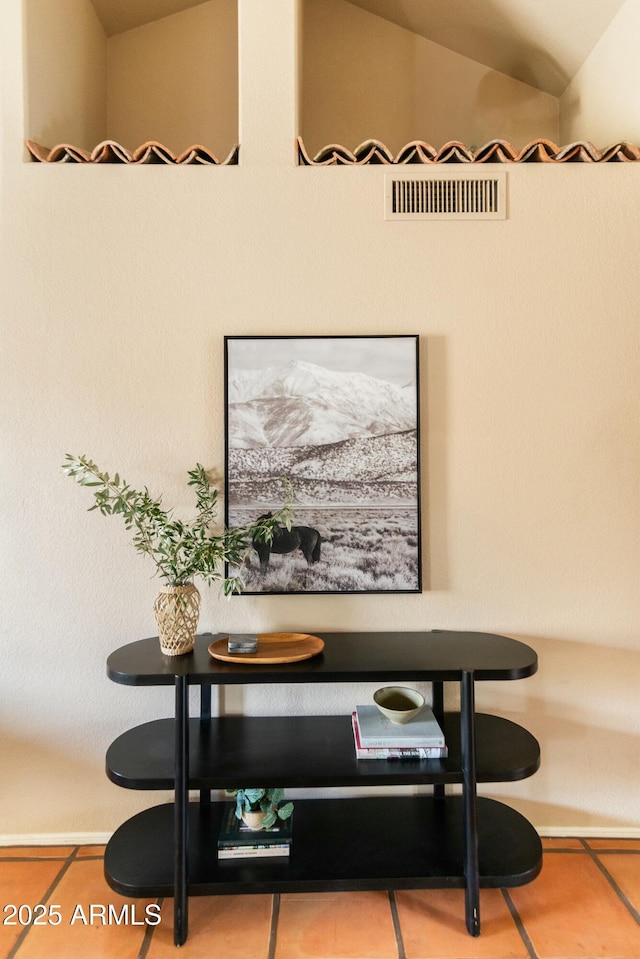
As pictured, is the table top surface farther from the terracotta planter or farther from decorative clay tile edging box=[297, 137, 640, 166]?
decorative clay tile edging box=[297, 137, 640, 166]

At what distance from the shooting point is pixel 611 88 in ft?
6.98

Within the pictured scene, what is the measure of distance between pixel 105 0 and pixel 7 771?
2.90m

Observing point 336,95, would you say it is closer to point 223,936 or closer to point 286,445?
point 286,445

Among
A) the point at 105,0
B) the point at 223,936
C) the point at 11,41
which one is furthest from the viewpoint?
the point at 105,0

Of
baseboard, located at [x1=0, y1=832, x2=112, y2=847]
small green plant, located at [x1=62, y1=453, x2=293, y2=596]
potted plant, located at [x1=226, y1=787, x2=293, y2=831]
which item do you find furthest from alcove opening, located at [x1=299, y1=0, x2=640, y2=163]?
baseboard, located at [x1=0, y1=832, x2=112, y2=847]

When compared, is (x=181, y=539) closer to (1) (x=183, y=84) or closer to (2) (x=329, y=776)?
(2) (x=329, y=776)

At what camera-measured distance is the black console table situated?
5.39 ft

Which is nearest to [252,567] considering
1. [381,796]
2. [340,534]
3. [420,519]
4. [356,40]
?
[340,534]

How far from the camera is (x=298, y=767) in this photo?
1705mm

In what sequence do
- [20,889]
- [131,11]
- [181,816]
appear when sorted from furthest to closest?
[131,11], [20,889], [181,816]

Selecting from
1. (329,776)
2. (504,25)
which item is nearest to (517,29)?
(504,25)

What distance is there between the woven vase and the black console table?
0.04 m

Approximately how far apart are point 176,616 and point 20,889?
3.29 ft

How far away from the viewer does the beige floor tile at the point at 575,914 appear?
1.60 meters
